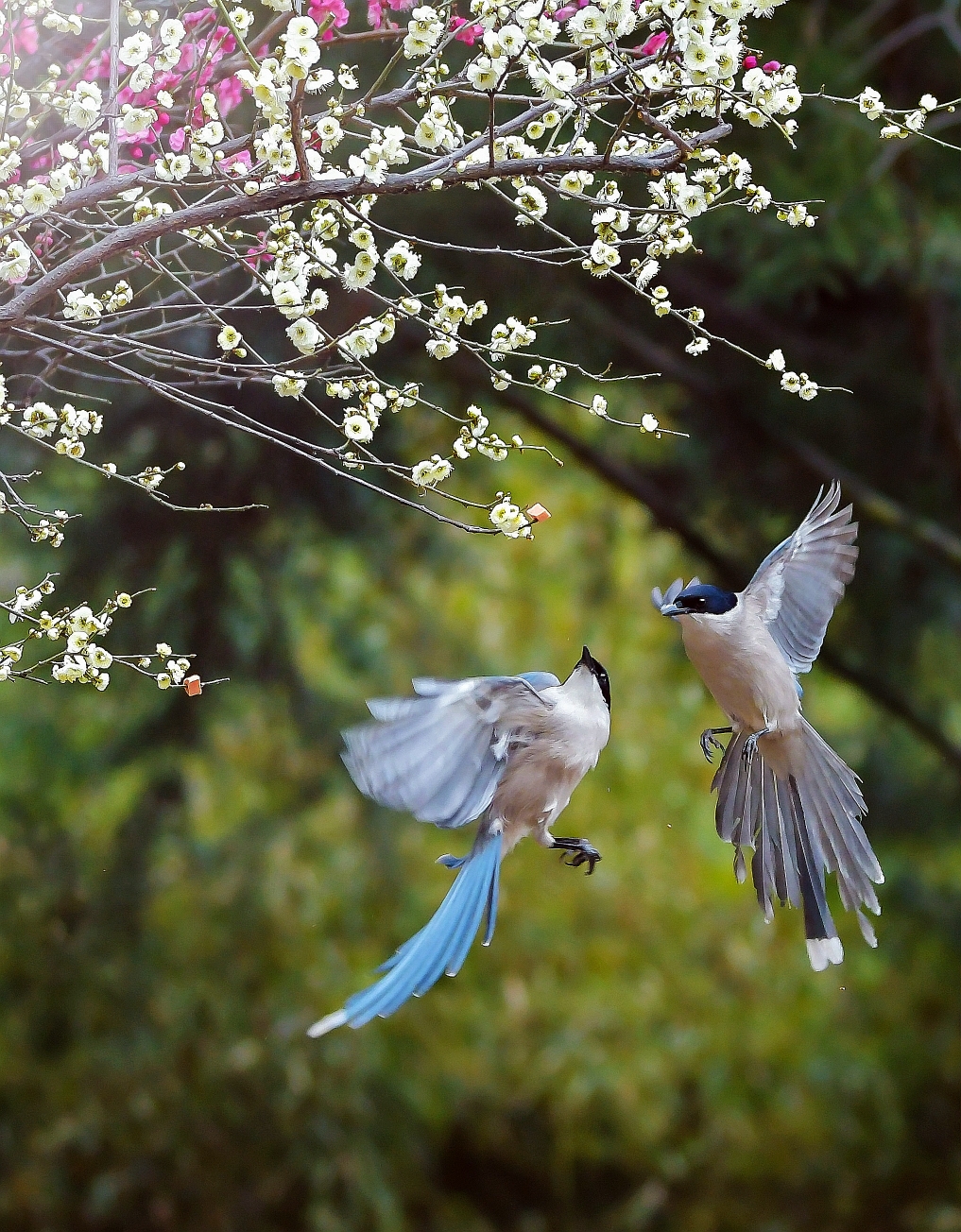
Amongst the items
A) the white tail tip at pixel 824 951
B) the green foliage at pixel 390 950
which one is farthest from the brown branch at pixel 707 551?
the white tail tip at pixel 824 951

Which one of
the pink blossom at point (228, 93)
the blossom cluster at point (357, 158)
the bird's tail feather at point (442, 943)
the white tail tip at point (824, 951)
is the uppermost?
the blossom cluster at point (357, 158)

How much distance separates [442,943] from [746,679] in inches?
10.5

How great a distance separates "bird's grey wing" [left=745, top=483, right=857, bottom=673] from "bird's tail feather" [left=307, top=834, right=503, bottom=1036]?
268mm

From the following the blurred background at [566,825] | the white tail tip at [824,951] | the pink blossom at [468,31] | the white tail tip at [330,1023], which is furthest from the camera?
the blurred background at [566,825]

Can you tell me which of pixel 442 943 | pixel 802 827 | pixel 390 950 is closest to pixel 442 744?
pixel 442 943

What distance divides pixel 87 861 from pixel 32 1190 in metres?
0.77

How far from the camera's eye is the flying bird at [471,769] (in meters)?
0.79

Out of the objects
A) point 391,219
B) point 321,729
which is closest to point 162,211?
point 391,219

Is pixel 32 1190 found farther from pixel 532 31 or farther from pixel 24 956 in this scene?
pixel 532 31

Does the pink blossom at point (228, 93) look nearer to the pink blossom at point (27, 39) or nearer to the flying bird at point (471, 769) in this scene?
the pink blossom at point (27, 39)

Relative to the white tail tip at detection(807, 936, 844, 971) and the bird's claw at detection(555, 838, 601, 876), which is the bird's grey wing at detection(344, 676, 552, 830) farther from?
the white tail tip at detection(807, 936, 844, 971)

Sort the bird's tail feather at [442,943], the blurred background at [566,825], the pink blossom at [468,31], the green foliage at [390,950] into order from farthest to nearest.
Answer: the green foliage at [390,950] < the blurred background at [566,825] < the pink blossom at [468,31] < the bird's tail feather at [442,943]

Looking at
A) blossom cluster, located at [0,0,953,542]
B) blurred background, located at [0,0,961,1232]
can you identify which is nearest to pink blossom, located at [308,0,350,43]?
blossom cluster, located at [0,0,953,542]

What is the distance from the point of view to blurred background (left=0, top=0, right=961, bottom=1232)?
245 centimetres
